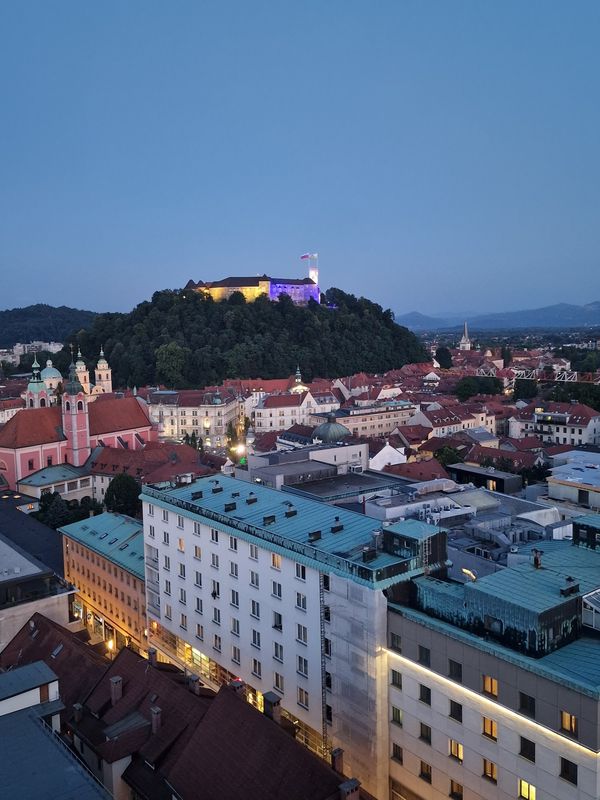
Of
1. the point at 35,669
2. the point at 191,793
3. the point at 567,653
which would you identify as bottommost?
the point at 191,793

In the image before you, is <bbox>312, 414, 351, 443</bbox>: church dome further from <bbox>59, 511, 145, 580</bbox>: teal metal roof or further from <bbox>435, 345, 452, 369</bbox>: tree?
<bbox>435, 345, 452, 369</bbox>: tree

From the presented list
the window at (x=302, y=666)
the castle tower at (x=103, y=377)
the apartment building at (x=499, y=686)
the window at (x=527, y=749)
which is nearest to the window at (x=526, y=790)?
the apartment building at (x=499, y=686)

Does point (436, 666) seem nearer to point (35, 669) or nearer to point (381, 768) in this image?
point (381, 768)

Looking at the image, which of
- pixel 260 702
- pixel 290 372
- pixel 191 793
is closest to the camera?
pixel 191 793

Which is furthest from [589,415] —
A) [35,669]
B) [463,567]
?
[35,669]

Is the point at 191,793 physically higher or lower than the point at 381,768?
higher

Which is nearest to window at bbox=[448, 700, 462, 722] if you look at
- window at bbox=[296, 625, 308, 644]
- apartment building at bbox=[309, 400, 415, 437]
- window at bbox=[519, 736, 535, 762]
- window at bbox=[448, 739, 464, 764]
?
window at bbox=[448, 739, 464, 764]

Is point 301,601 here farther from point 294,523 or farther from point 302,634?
point 294,523
